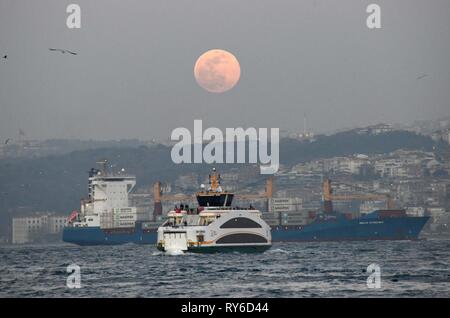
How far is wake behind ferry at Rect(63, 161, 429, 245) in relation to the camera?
174 meters

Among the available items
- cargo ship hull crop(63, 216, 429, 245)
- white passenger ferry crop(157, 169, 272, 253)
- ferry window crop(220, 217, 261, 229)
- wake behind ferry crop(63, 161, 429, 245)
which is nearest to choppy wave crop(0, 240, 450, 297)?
white passenger ferry crop(157, 169, 272, 253)

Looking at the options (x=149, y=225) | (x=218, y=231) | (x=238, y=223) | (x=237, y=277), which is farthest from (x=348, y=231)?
(x=237, y=277)

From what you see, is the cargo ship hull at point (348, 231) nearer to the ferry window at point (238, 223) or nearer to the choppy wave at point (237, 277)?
the choppy wave at point (237, 277)

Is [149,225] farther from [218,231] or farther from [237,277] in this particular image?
[237,277]

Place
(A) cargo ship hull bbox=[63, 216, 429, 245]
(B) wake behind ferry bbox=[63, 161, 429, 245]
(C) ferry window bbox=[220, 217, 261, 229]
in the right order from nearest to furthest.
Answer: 1. (C) ferry window bbox=[220, 217, 261, 229]
2. (A) cargo ship hull bbox=[63, 216, 429, 245]
3. (B) wake behind ferry bbox=[63, 161, 429, 245]

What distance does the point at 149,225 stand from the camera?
599 feet

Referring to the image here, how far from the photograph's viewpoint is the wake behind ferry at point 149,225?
572 ft

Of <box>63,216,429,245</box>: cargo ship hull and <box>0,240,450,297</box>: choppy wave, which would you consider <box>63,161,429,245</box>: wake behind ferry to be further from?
<box>0,240,450,297</box>: choppy wave

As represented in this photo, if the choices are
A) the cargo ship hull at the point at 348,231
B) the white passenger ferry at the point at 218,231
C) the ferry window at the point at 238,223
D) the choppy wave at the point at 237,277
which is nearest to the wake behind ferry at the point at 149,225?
the cargo ship hull at the point at 348,231

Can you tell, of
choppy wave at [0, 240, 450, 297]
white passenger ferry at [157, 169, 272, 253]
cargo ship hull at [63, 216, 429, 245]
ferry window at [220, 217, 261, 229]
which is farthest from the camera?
cargo ship hull at [63, 216, 429, 245]

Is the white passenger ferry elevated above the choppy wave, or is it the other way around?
the white passenger ferry

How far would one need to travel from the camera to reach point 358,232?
6865 inches
